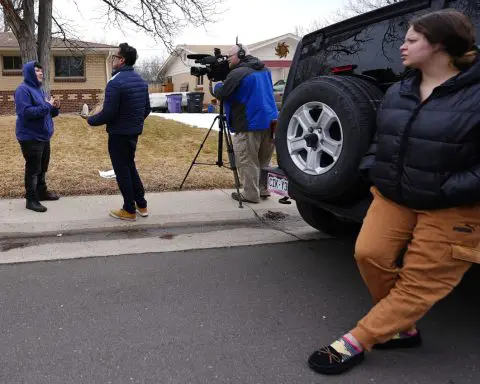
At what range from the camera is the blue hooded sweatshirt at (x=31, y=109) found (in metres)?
5.02

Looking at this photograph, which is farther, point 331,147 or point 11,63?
point 11,63

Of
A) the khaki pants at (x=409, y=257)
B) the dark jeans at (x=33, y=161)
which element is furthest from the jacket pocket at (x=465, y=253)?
the dark jeans at (x=33, y=161)

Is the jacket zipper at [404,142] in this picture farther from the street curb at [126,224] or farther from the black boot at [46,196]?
the black boot at [46,196]

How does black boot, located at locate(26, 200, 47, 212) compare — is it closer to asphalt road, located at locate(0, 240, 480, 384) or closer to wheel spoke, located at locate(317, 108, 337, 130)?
asphalt road, located at locate(0, 240, 480, 384)

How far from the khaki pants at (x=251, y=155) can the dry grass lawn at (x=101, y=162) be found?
2.92 feet

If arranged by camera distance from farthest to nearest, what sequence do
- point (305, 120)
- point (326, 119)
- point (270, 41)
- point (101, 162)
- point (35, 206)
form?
point (270, 41) < point (101, 162) < point (35, 206) < point (305, 120) < point (326, 119)

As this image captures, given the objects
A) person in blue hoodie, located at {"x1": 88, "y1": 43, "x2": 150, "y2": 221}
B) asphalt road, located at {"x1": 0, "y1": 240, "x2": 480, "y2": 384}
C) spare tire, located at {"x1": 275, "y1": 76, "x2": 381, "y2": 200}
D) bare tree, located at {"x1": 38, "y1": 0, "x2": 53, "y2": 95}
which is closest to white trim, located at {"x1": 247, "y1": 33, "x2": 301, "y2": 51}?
bare tree, located at {"x1": 38, "y1": 0, "x2": 53, "y2": 95}

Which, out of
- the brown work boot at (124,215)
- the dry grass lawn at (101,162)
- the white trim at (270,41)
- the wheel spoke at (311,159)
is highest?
the white trim at (270,41)

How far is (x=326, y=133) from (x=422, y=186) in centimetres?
93

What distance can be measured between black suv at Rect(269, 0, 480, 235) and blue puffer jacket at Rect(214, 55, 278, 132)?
6.03 feet

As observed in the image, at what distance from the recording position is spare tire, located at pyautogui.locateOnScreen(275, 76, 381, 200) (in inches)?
111

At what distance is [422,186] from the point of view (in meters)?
2.26

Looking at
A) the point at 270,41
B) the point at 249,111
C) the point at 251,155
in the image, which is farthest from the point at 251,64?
the point at 270,41

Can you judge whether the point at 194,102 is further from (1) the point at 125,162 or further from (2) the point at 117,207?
(1) the point at 125,162
